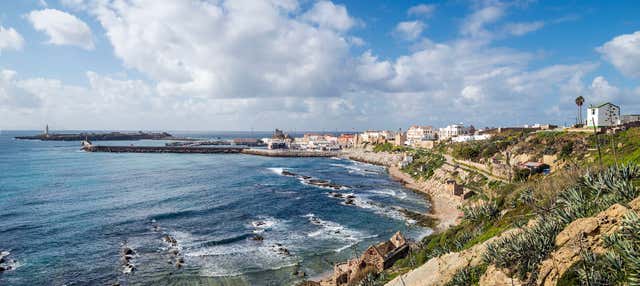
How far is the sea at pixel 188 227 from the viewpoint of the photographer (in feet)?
82.6

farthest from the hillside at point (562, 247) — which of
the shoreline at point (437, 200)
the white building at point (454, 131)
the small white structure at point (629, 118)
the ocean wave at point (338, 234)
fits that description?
the white building at point (454, 131)

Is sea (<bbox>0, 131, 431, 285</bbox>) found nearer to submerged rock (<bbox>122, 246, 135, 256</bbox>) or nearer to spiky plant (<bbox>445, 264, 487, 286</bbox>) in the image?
submerged rock (<bbox>122, 246, 135, 256</bbox>)

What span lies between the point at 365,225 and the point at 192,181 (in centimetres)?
3751

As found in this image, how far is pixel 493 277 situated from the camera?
10914 millimetres

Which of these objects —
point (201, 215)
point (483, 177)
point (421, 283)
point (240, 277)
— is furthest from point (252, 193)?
point (421, 283)

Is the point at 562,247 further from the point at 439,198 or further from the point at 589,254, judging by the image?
the point at 439,198

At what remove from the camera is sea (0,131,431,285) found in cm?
2519

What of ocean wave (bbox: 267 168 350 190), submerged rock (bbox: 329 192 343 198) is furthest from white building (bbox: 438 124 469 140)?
submerged rock (bbox: 329 192 343 198)

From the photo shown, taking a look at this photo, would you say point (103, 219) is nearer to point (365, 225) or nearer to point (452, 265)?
point (365, 225)

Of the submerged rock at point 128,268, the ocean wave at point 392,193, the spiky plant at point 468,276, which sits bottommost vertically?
the submerged rock at point 128,268

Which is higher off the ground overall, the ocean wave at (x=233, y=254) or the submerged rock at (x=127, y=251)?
the submerged rock at (x=127, y=251)

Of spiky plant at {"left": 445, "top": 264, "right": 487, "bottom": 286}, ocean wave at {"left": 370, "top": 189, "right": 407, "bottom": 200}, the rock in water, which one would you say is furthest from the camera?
ocean wave at {"left": 370, "top": 189, "right": 407, "bottom": 200}

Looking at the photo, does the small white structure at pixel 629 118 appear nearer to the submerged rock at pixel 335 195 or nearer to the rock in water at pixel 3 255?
the submerged rock at pixel 335 195

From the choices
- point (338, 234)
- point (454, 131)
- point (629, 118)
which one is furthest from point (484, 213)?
point (454, 131)
